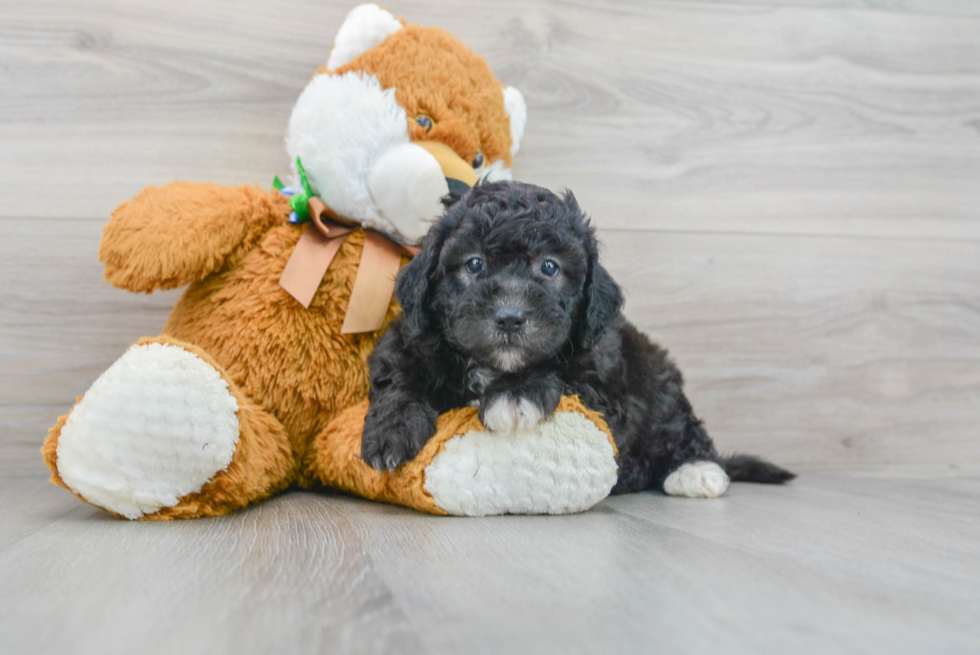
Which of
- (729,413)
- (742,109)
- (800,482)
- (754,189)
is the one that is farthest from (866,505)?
(742,109)

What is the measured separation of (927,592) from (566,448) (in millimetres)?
560

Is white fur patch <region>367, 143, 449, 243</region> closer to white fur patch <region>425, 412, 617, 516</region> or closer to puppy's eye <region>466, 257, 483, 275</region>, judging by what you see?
puppy's eye <region>466, 257, 483, 275</region>

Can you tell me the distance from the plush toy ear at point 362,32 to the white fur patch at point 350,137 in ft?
0.26

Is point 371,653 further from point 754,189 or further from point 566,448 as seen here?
point 754,189

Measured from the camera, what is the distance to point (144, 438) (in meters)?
1.18

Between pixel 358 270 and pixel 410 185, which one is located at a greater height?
pixel 410 185

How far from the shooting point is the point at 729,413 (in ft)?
6.91

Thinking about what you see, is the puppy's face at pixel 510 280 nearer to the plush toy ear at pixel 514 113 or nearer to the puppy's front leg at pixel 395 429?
the puppy's front leg at pixel 395 429

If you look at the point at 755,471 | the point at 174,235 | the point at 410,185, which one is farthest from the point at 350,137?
the point at 755,471

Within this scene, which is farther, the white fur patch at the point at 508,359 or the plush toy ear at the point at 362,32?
the plush toy ear at the point at 362,32

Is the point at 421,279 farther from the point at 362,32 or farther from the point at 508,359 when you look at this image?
the point at 362,32

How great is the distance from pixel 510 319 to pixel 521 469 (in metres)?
0.27

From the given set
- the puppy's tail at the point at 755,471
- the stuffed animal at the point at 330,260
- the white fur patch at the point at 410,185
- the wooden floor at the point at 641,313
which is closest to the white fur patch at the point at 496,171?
the stuffed animal at the point at 330,260

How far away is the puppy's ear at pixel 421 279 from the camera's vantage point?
1287 millimetres
